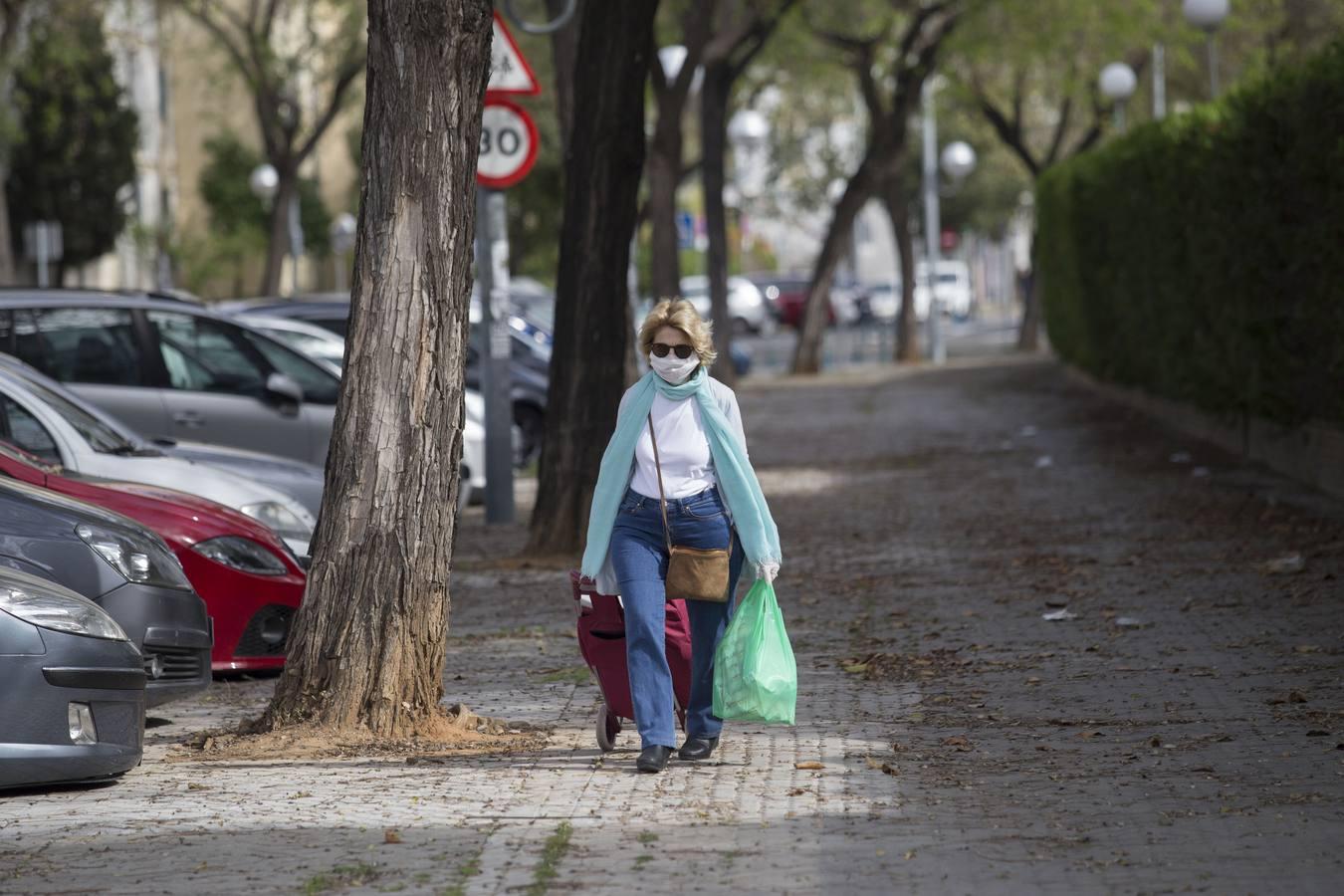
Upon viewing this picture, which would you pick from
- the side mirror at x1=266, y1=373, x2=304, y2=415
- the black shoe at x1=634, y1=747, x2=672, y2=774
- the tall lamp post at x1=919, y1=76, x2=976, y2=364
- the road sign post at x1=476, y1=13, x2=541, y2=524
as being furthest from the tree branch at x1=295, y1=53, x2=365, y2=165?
the black shoe at x1=634, y1=747, x2=672, y2=774

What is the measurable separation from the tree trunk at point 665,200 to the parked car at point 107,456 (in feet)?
45.5

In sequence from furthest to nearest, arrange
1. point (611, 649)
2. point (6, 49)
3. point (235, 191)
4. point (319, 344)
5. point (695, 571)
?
point (235, 191)
point (6, 49)
point (319, 344)
point (611, 649)
point (695, 571)

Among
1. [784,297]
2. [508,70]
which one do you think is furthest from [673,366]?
[784,297]

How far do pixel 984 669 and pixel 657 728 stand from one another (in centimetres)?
244

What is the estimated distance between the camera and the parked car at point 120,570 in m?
7.84

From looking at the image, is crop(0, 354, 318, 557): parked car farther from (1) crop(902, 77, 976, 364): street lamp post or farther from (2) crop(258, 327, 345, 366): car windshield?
(1) crop(902, 77, 976, 364): street lamp post

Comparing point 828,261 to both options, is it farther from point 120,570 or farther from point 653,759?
point 653,759

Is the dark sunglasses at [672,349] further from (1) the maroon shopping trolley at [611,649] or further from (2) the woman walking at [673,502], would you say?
(1) the maroon shopping trolley at [611,649]

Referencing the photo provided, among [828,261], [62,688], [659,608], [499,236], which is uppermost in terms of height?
[499,236]

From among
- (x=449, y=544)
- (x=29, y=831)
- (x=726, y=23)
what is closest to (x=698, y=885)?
(x=29, y=831)

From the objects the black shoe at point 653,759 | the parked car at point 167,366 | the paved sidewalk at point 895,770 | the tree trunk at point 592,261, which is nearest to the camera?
the paved sidewalk at point 895,770

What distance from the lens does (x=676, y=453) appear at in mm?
7273

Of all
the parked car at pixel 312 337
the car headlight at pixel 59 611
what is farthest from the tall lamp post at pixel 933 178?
the car headlight at pixel 59 611

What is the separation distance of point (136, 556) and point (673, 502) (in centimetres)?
218
